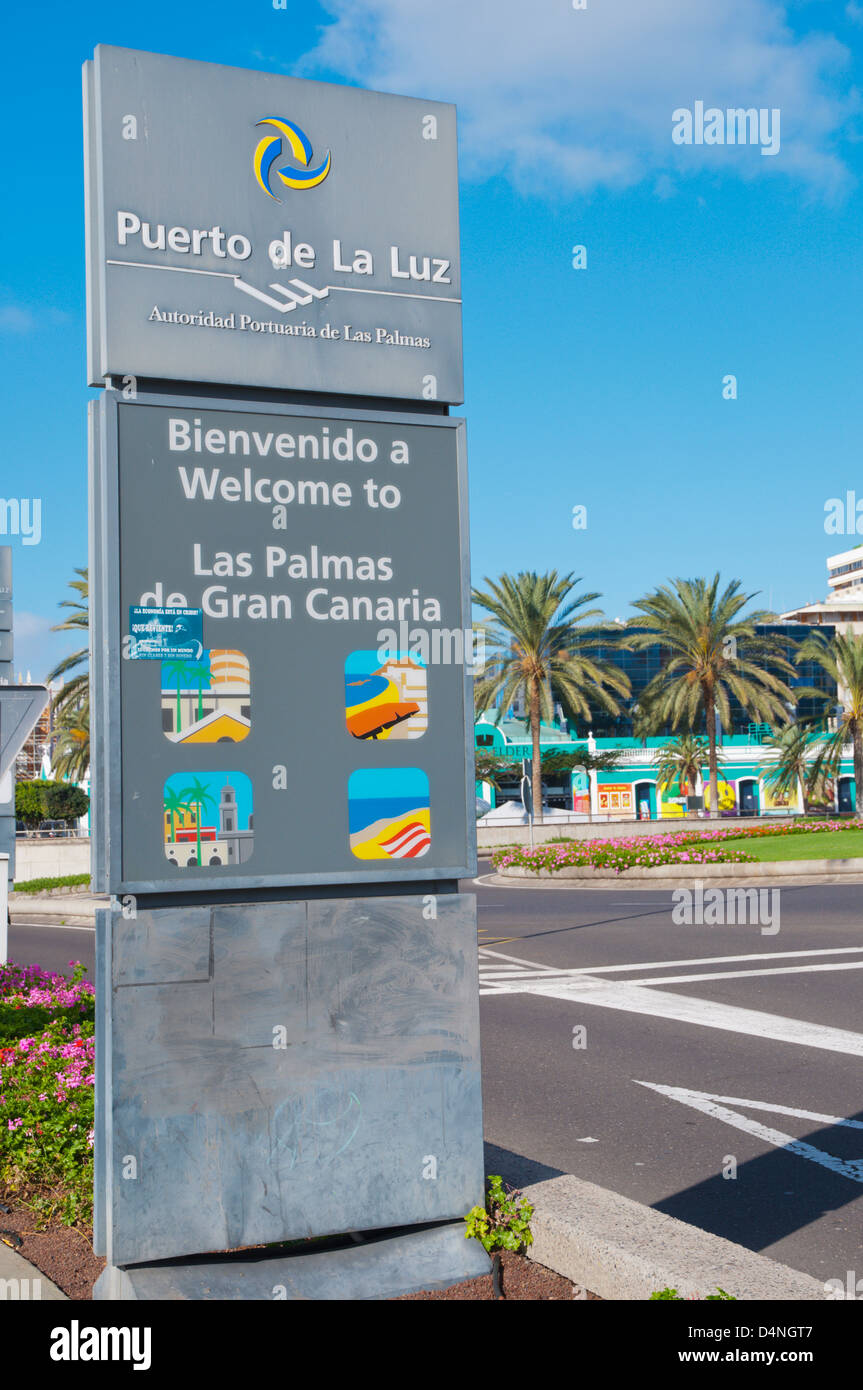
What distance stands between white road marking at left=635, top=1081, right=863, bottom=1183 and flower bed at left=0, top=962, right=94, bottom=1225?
328 centimetres

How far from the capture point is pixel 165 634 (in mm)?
3746

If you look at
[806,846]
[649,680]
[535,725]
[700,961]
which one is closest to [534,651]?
[535,725]

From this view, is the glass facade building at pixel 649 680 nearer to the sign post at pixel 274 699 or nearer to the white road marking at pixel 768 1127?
the white road marking at pixel 768 1127

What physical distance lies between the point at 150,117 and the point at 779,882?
20.5 metres

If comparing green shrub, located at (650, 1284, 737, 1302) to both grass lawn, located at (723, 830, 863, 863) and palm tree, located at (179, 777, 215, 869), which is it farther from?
grass lawn, located at (723, 830, 863, 863)

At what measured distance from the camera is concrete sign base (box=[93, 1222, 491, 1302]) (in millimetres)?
3605

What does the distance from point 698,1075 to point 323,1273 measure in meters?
4.42

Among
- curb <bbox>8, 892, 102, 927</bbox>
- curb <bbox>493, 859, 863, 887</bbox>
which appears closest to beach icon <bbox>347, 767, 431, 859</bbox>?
curb <bbox>493, 859, 863, 887</bbox>

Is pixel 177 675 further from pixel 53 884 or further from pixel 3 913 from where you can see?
pixel 53 884

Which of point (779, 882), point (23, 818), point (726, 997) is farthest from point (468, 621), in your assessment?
point (23, 818)

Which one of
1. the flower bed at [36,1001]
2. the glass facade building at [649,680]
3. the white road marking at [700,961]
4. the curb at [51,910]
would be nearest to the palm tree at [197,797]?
the flower bed at [36,1001]

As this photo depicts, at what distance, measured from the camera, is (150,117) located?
12.7 feet

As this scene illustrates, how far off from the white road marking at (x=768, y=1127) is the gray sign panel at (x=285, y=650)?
9.40 ft
